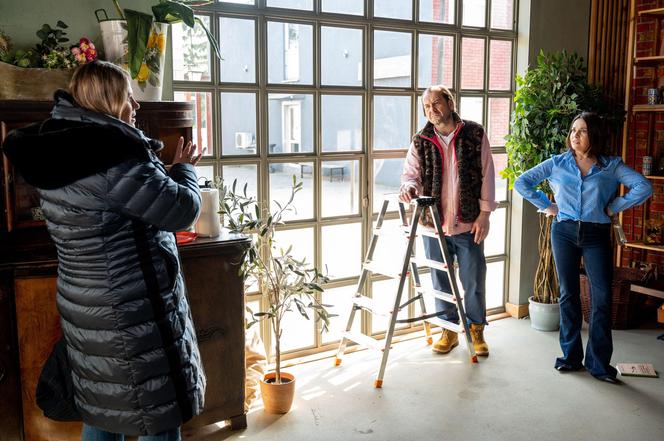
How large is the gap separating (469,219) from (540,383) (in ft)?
3.42

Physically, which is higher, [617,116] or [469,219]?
[617,116]

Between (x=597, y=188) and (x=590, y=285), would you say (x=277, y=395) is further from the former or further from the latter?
(x=597, y=188)

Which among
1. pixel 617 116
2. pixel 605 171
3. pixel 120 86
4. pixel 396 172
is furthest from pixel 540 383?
pixel 120 86

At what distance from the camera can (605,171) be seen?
3666 mm

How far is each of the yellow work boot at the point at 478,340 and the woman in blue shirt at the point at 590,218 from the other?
0.55m

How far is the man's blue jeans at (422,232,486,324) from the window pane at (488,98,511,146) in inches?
44.5

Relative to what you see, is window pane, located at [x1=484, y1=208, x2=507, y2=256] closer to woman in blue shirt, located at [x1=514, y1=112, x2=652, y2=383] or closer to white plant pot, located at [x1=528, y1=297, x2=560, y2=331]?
white plant pot, located at [x1=528, y1=297, x2=560, y2=331]

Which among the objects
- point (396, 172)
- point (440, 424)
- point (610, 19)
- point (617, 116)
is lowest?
point (440, 424)

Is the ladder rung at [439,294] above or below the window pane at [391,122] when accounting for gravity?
below

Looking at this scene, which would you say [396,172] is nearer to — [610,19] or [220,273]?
[220,273]

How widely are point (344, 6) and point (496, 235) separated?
2.12m

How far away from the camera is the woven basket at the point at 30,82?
2621mm

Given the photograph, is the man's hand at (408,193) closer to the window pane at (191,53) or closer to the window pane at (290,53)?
the window pane at (290,53)

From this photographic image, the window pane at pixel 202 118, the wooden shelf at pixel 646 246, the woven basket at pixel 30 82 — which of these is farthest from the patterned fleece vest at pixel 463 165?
the woven basket at pixel 30 82
